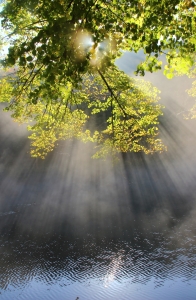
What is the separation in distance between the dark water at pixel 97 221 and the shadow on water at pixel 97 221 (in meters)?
0.05

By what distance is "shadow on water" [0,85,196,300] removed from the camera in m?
11.2

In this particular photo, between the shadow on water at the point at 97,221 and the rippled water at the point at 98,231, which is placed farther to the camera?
the shadow on water at the point at 97,221

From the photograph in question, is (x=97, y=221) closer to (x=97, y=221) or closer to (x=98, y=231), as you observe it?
(x=97, y=221)

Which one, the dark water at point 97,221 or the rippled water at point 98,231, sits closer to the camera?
the rippled water at point 98,231

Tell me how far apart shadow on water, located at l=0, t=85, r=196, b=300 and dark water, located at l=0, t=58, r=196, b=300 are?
5 centimetres

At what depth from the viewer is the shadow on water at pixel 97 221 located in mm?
11156

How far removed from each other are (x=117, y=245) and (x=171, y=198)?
11908mm

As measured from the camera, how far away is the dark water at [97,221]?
11.1 m

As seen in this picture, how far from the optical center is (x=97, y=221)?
2033cm

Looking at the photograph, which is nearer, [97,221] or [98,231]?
[98,231]

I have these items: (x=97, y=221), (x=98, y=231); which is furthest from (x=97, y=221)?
(x=98, y=231)

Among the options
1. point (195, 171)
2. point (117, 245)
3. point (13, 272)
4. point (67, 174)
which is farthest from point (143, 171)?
point (13, 272)

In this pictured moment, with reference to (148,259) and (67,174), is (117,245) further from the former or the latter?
(67,174)

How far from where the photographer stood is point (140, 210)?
22.8 metres
